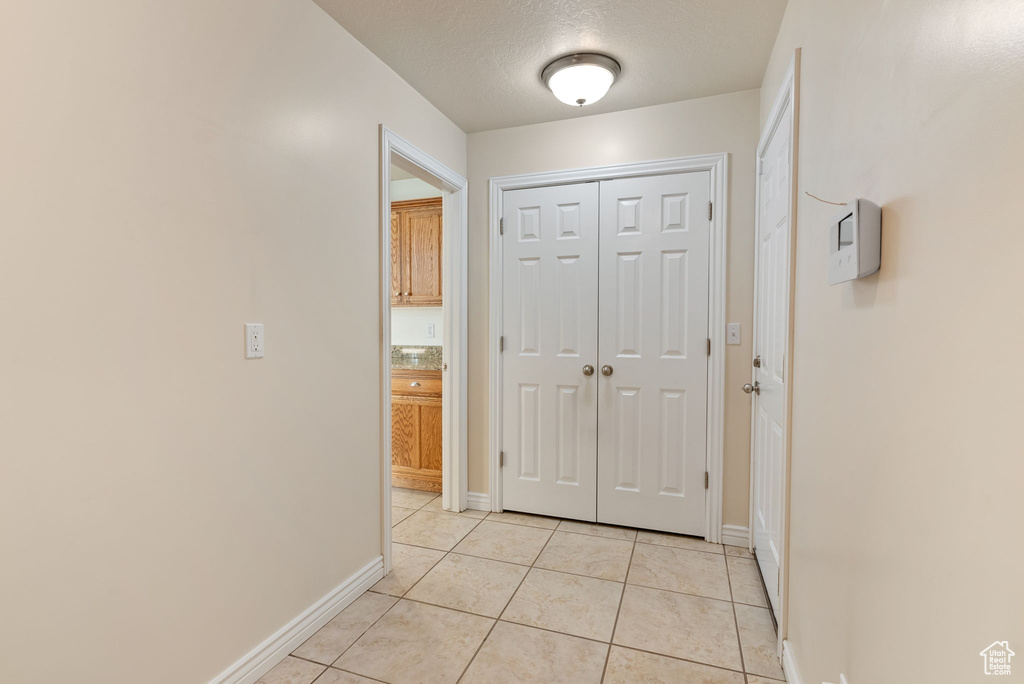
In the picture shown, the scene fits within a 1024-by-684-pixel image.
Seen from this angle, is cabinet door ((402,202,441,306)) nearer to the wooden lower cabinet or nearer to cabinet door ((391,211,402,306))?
cabinet door ((391,211,402,306))

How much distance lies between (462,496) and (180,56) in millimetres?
2619

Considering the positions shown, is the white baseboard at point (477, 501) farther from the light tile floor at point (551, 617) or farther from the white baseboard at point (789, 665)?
the white baseboard at point (789, 665)

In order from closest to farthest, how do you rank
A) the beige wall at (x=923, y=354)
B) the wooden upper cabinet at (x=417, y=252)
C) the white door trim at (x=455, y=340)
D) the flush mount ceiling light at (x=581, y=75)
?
the beige wall at (x=923, y=354)
the flush mount ceiling light at (x=581, y=75)
the white door trim at (x=455, y=340)
the wooden upper cabinet at (x=417, y=252)

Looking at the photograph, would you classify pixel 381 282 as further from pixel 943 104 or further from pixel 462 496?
pixel 943 104

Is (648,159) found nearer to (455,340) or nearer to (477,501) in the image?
(455,340)

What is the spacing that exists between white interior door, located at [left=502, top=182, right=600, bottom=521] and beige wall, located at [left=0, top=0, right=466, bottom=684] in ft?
3.87

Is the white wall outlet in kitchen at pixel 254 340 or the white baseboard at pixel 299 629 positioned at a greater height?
the white wall outlet in kitchen at pixel 254 340

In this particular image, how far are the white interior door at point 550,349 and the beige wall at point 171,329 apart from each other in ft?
3.87

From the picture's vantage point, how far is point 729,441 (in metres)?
2.66

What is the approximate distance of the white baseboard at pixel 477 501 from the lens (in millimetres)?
3172

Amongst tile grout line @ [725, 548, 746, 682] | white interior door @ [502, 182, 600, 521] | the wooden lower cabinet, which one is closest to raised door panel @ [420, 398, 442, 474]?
the wooden lower cabinet

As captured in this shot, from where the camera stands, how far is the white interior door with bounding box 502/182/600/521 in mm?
2912

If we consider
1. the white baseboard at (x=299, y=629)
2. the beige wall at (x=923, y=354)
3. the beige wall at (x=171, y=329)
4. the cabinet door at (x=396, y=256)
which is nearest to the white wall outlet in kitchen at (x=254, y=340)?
the beige wall at (x=171, y=329)

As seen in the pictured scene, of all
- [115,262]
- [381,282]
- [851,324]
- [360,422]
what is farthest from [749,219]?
[115,262]
